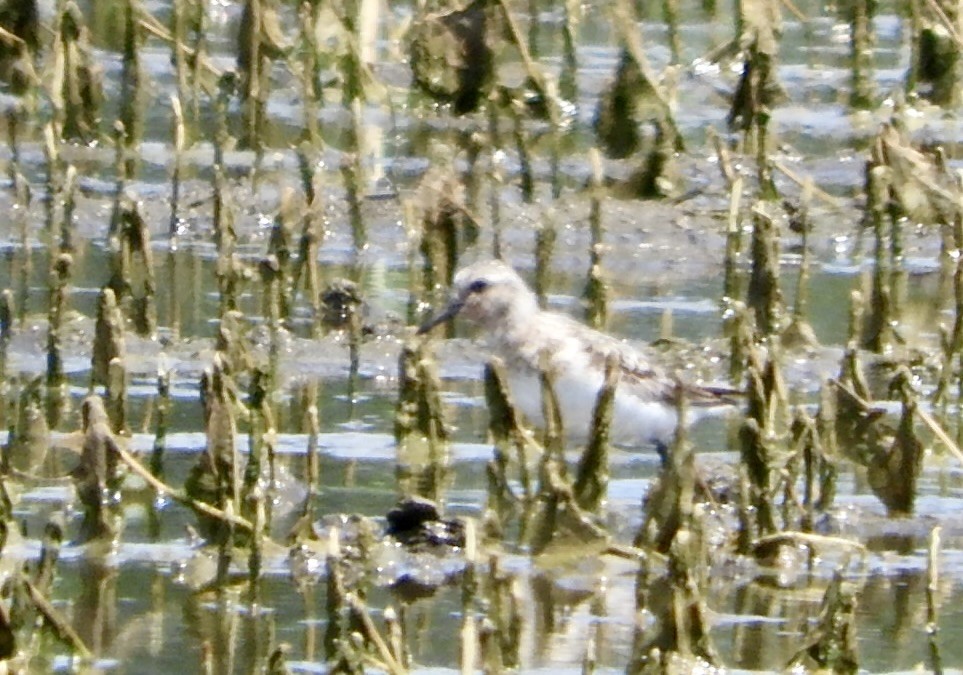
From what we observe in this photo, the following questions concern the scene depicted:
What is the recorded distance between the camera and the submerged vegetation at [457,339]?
6523 mm

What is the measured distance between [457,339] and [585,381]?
52.7 inches

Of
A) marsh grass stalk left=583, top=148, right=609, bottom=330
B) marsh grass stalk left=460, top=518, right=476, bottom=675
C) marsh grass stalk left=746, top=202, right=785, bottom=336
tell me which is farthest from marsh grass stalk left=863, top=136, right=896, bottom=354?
marsh grass stalk left=460, top=518, right=476, bottom=675

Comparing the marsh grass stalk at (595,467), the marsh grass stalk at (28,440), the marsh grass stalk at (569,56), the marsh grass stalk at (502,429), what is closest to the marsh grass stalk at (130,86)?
the marsh grass stalk at (569,56)

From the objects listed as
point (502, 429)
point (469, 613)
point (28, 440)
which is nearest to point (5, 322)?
point (28, 440)

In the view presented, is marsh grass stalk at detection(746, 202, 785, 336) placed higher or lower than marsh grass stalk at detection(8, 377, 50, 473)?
higher

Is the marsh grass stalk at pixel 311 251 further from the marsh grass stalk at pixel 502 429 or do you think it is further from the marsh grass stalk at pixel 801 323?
the marsh grass stalk at pixel 502 429

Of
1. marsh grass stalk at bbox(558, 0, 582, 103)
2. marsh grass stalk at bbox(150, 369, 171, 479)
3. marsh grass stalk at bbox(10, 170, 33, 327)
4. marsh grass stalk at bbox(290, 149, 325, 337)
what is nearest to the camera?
marsh grass stalk at bbox(150, 369, 171, 479)

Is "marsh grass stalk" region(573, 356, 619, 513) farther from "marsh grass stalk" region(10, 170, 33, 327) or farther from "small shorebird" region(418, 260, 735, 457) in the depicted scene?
"marsh grass stalk" region(10, 170, 33, 327)

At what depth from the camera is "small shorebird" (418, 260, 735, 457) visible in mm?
8383

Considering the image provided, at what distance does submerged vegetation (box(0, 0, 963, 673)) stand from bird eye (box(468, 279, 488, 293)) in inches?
12.8

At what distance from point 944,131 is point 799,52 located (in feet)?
7.23

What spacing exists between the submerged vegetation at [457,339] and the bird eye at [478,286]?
326mm

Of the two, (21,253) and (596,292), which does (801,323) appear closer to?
(596,292)

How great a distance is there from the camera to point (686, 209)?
1142cm
